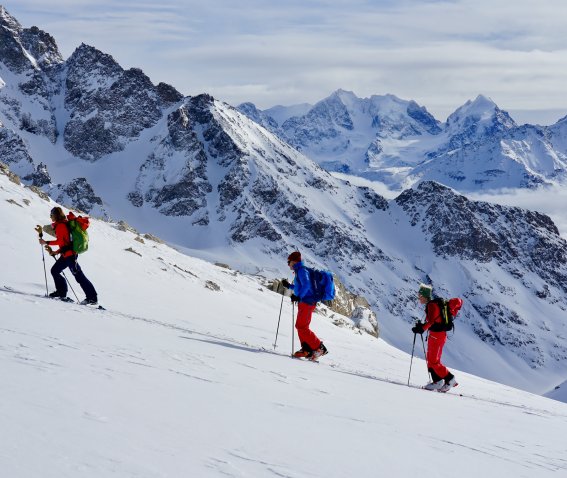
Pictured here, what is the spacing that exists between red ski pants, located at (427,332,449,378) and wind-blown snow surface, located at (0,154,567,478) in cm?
117

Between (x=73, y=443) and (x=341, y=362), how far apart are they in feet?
38.3

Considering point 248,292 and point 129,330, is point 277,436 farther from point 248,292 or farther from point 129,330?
point 248,292

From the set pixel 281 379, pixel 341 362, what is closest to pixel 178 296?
pixel 341 362

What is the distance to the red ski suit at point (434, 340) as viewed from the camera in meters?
14.1

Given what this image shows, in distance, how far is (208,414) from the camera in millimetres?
6988

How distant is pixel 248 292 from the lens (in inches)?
1495

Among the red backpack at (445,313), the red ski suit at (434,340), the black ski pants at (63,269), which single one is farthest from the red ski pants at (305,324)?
the black ski pants at (63,269)

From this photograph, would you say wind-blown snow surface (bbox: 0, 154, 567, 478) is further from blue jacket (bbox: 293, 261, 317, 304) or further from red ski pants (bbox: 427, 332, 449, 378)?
blue jacket (bbox: 293, 261, 317, 304)

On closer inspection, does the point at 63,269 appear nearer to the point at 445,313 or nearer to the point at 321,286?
the point at 321,286

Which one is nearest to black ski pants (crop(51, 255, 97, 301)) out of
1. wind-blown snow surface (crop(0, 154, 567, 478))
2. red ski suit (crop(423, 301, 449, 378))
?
wind-blown snow surface (crop(0, 154, 567, 478))

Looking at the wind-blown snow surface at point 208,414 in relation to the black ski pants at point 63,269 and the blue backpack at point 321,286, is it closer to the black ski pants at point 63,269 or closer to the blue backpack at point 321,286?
the black ski pants at point 63,269

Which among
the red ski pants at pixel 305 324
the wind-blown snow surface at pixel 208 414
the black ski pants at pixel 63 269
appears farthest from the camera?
the black ski pants at pixel 63 269

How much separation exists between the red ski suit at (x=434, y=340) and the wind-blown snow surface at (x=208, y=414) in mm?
1186

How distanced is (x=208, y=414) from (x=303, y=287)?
7428mm
